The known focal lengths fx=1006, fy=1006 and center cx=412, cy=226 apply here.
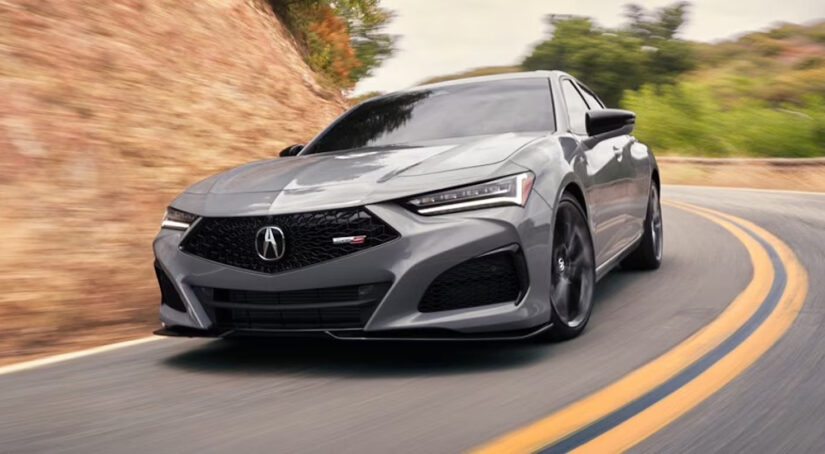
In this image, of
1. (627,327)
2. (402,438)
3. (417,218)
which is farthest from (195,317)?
(627,327)

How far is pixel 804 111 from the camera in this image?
24.0 metres

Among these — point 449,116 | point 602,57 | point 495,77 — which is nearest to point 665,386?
point 449,116

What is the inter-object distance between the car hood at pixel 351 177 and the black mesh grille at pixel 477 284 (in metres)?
0.38

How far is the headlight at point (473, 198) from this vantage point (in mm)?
4484

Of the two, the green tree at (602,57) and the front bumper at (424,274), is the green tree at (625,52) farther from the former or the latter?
the front bumper at (424,274)

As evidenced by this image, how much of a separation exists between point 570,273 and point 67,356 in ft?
8.87

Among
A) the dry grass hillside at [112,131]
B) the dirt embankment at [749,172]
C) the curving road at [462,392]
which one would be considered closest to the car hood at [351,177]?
the curving road at [462,392]

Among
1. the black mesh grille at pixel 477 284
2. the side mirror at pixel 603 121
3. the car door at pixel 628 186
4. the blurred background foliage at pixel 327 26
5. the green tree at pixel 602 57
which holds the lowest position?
the green tree at pixel 602 57

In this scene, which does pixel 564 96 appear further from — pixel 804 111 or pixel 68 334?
pixel 804 111

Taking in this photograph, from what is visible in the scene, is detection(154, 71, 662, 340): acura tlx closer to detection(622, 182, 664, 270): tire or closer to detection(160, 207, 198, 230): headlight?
detection(160, 207, 198, 230): headlight

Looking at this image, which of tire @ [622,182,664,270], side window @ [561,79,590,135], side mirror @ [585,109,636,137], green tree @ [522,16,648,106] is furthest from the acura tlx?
green tree @ [522,16,648,106]

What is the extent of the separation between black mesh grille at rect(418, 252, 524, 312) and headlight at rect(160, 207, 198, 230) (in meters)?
1.27

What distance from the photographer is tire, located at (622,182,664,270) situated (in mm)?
7691

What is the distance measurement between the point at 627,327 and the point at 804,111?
20.4 m
